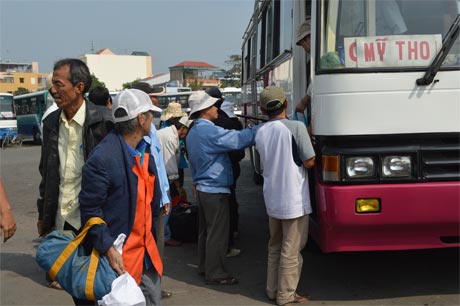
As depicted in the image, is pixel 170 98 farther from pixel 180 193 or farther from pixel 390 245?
pixel 390 245

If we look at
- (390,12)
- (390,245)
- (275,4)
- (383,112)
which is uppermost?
(275,4)

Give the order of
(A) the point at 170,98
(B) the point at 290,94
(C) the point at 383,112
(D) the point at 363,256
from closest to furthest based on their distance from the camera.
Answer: (C) the point at 383,112 → (B) the point at 290,94 → (D) the point at 363,256 → (A) the point at 170,98

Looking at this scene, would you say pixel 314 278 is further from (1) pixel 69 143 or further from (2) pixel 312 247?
(1) pixel 69 143

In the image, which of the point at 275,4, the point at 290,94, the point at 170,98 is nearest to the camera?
the point at 290,94

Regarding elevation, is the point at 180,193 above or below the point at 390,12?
below

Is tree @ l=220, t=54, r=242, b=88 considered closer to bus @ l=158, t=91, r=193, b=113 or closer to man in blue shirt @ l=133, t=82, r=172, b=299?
bus @ l=158, t=91, r=193, b=113

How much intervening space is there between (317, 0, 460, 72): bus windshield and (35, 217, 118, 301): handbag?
2.16m

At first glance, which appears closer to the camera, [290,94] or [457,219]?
[457,219]

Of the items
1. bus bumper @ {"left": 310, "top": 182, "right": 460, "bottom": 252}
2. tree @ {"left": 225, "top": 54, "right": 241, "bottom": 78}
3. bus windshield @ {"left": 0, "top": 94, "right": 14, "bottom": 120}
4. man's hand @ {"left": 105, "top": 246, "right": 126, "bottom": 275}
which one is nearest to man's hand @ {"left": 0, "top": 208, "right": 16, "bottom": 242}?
man's hand @ {"left": 105, "top": 246, "right": 126, "bottom": 275}

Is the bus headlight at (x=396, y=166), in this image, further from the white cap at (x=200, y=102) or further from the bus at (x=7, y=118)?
the bus at (x=7, y=118)

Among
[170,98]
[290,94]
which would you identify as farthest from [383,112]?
[170,98]

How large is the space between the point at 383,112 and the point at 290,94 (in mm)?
1307

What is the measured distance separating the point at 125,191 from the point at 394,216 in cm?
202

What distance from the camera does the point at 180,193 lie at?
670 cm
